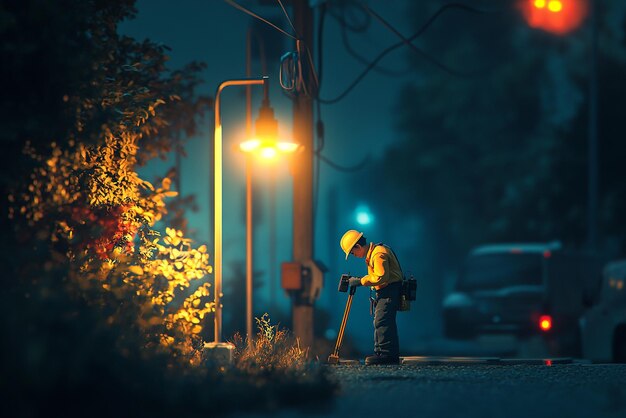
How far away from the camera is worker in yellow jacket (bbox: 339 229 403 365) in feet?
45.9

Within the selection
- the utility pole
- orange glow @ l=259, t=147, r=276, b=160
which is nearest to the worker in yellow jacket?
orange glow @ l=259, t=147, r=276, b=160

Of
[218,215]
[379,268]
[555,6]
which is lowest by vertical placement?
[379,268]

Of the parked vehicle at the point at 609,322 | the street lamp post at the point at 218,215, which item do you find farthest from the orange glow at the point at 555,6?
the street lamp post at the point at 218,215

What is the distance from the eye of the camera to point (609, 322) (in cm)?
1900

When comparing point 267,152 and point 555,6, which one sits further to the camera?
point 555,6

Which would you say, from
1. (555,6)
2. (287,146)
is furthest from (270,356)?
(555,6)

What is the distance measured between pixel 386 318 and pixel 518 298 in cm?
983

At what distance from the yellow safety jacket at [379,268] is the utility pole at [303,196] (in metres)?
3.67

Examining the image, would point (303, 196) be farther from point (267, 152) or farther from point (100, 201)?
point (100, 201)

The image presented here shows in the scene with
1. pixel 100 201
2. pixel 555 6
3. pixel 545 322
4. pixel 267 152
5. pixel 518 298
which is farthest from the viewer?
pixel 518 298

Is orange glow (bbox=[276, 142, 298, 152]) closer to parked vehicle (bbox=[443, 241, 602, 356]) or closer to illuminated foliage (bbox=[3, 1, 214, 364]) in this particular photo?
illuminated foliage (bbox=[3, 1, 214, 364])

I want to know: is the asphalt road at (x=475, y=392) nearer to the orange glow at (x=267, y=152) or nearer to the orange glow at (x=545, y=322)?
the orange glow at (x=267, y=152)

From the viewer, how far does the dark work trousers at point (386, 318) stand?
46.4 ft

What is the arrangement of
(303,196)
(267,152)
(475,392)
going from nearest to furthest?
(475,392) < (267,152) < (303,196)
